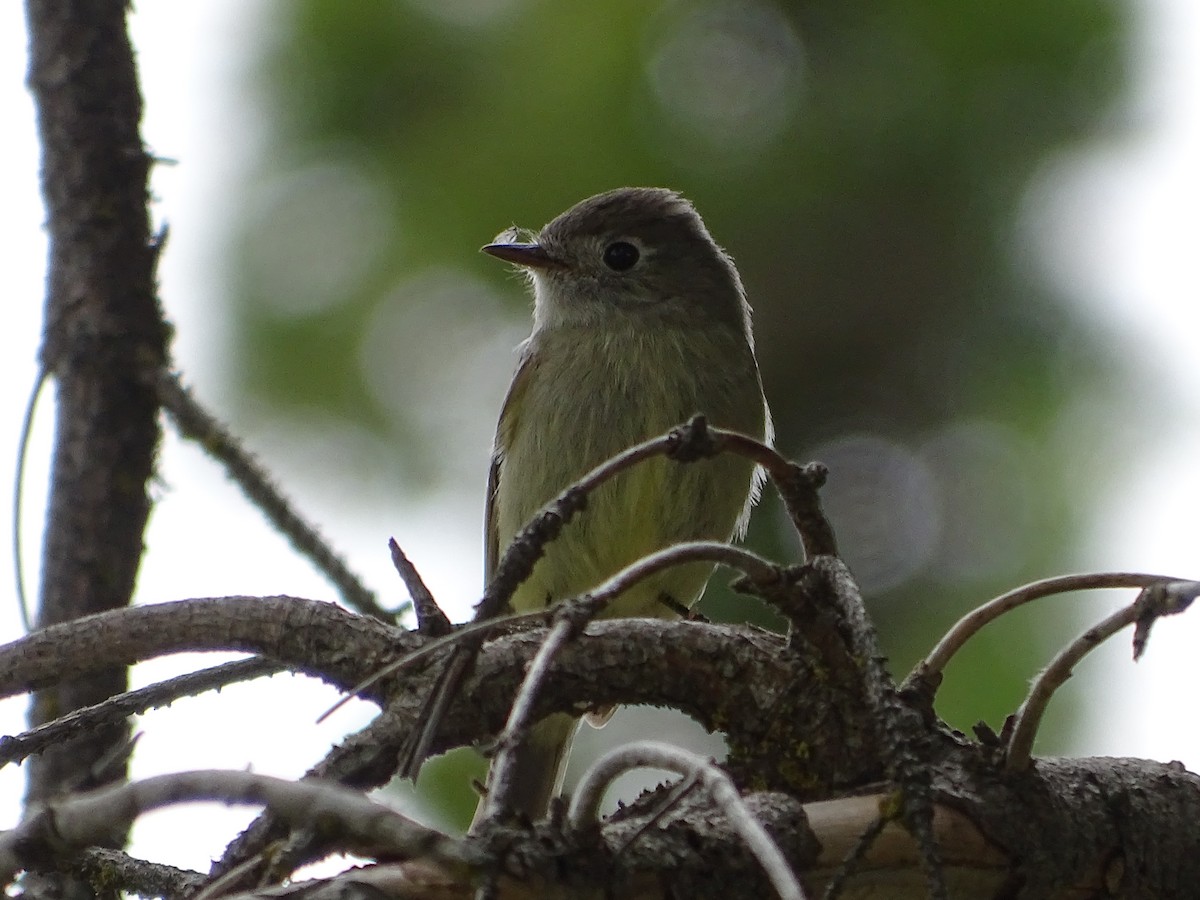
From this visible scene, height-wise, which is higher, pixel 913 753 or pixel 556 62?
pixel 556 62

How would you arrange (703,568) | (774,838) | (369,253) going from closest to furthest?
(774,838)
(703,568)
(369,253)

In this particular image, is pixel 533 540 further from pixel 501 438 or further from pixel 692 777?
pixel 501 438

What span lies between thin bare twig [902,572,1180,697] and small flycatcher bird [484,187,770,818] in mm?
2462

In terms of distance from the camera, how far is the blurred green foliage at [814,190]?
4.57m

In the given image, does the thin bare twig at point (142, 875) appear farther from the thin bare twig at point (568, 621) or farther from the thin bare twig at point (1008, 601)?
the thin bare twig at point (1008, 601)

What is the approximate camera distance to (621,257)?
562 centimetres

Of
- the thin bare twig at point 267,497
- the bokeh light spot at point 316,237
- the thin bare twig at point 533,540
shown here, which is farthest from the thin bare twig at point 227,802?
the bokeh light spot at point 316,237

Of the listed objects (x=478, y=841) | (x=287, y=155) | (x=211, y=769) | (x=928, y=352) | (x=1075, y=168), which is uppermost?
(x=287, y=155)

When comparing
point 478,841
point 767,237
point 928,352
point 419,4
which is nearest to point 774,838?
point 478,841

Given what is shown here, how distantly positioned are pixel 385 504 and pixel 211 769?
3.80 metres

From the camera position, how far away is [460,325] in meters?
5.20

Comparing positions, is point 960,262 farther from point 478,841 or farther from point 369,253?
point 478,841

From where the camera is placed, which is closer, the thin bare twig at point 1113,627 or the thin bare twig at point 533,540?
the thin bare twig at point 533,540

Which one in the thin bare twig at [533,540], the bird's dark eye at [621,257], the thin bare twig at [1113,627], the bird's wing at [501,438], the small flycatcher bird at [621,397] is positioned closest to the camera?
the thin bare twig at [533,540]
